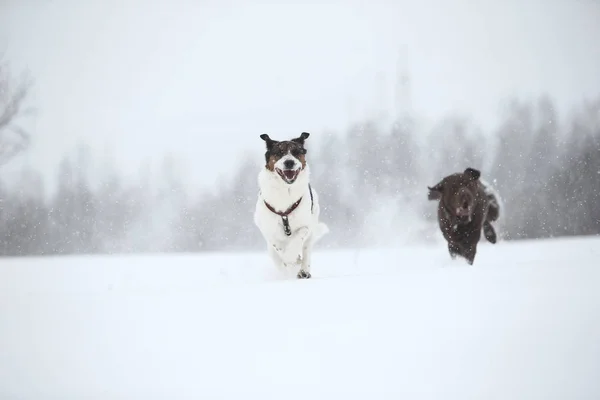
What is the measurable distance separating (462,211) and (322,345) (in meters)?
5.52

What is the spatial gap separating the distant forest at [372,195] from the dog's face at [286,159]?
25362 millimetres

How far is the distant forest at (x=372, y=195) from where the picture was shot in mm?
34812

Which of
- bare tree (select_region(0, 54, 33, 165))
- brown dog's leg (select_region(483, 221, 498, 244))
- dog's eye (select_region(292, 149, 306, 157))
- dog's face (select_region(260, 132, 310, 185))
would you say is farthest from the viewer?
bare tree (select_region(0, 54, 33, 165))

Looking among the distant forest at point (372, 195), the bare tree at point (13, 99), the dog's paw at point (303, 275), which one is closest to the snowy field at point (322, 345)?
the dog's paw at point (303, 275)

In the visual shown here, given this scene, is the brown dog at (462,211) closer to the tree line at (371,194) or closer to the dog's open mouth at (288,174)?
the dog's open mouth at (288,174)

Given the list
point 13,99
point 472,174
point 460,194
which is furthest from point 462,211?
point 13,99

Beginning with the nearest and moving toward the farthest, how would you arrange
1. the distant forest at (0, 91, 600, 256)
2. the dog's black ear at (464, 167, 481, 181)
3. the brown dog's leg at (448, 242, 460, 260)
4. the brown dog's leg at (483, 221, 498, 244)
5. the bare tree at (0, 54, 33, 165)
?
the brown dog's leg at (448, 242, 460, 260) < the dog's black ear at (464, 167, 481, 181) < the brown dog's leg at (483, 221, 498, 244) < the bare tree at (0, 54, 33, 165) < the distant forest at (0, 91, 600, 256)

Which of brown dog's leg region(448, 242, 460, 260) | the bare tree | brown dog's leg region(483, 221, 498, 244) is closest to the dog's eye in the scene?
brown dog's leg region(448, 242, 460, 260)

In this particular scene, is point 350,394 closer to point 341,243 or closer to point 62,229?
point 341,243

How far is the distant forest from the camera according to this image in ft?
114

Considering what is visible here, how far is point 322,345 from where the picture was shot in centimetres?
345

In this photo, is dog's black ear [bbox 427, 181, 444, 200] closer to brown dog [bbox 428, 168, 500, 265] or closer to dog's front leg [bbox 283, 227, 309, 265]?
brown dog [bbox 428, 168, 500, 265]

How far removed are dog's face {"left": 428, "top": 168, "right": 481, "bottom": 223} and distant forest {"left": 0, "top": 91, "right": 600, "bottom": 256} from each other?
22813 millimetres

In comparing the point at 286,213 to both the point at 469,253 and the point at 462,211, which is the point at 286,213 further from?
the point at 469,253
